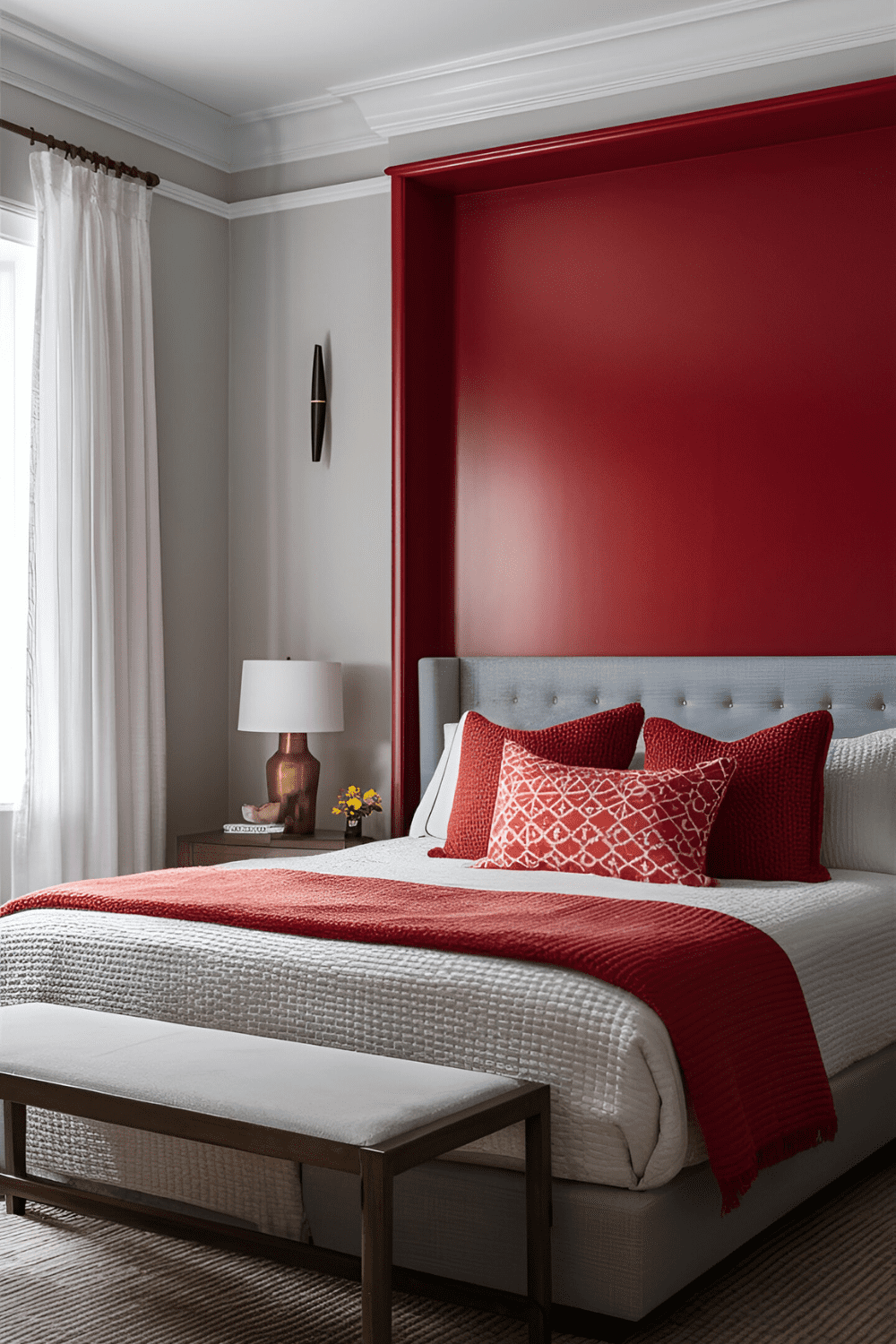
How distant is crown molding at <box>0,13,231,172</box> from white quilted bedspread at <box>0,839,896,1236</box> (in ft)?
8.72

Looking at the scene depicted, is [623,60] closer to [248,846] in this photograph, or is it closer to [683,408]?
[683,408]

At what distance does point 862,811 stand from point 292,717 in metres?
1.85

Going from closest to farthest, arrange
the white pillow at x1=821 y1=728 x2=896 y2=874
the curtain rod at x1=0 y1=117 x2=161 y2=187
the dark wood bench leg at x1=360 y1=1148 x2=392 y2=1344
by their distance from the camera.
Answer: the dark wood bench leg at x1=360 y1=1148 x2=392 y2=1344 < the white pillow at x1=821 y1=728 x2=896 y2=874 < the curtain rod at x1=0 y1=117 x2=161 y2=187

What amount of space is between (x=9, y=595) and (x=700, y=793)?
87.6 inches

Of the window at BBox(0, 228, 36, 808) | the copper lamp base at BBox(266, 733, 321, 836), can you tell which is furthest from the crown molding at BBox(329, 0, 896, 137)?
the copper lamp base at BBox(266, 733, 321, 836)

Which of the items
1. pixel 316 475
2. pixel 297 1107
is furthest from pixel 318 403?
pixel 297 1107

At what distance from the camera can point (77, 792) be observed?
166 inches

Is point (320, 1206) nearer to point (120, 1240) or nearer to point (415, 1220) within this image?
point (415, 1220)

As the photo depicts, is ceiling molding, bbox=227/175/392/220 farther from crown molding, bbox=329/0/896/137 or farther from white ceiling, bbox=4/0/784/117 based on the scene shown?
white ceiling, bbox=4/0/784/117

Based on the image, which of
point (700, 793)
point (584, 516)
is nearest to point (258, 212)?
point (584, 516)

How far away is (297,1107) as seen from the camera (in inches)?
76.0

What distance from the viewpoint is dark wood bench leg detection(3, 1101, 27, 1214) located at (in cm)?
270

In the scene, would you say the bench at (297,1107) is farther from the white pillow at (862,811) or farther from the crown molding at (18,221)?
the crown molding at (18,221)

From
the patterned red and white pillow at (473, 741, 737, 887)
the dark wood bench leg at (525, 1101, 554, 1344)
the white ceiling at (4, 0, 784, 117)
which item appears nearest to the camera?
the dark wood bench leg at (525, 1101, 554, 1344)
